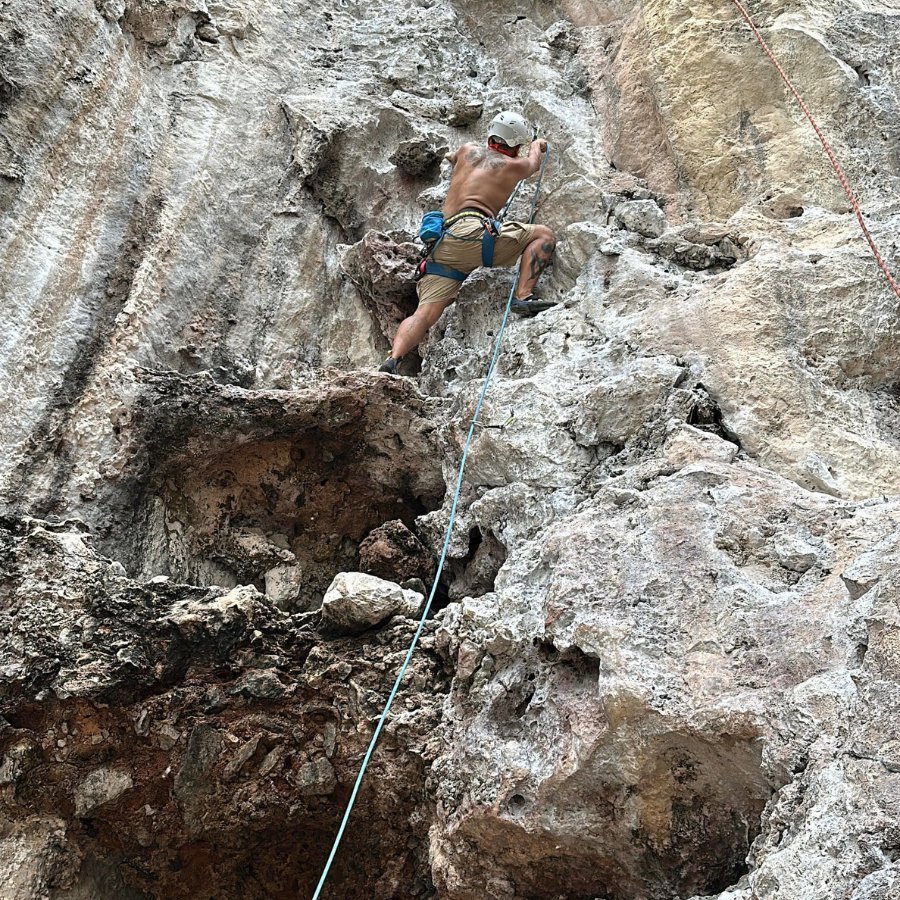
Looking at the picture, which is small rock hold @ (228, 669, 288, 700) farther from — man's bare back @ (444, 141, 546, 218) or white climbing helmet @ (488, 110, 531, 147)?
white climbing helmet @ (488, 110, 531, 147)

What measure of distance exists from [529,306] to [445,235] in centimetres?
72

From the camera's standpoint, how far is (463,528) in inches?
170

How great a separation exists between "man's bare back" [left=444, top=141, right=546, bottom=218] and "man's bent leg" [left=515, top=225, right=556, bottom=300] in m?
0.39

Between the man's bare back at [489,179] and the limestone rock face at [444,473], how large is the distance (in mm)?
285

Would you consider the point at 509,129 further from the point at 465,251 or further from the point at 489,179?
the point at 465,251

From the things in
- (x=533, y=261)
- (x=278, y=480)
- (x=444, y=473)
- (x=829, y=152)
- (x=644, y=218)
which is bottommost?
(x=278, y=480)

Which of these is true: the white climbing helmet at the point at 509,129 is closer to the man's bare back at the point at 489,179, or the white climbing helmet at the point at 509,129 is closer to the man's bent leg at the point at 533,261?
the man's bare back at the point at 489,179

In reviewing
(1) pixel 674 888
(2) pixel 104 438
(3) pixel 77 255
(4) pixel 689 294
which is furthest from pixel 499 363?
(1) pixel 674 888

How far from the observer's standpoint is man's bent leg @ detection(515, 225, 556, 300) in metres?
5.20

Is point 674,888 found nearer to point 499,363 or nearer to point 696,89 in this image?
point 499,363

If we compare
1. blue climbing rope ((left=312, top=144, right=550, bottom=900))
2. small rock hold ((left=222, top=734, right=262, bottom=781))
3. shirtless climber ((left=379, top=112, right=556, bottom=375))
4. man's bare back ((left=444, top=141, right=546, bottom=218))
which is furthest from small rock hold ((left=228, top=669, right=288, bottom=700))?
man's bare back ((left=444, top=141, right=546, bottom=218))

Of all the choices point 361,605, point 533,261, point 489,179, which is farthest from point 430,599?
point 489,179

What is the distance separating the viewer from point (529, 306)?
16.8 ft

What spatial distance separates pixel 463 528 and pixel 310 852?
5.36ft
